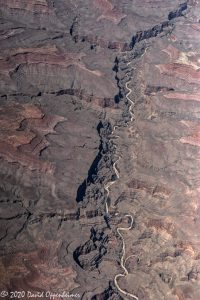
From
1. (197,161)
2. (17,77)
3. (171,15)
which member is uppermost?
(171,15)

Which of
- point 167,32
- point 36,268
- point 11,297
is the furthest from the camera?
point 167,32

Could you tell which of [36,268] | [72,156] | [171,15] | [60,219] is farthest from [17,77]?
[171,15]

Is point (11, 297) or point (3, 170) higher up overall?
point (3, 170)

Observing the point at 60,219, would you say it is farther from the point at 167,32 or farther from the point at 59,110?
the point at 167,32

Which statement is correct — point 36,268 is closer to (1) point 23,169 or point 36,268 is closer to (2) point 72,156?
(1) point 23,169

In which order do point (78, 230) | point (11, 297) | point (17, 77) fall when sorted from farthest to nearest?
point (17, 77) < point (78, 230) < point (11, 297)

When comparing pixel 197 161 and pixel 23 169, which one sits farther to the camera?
pixel 197 161

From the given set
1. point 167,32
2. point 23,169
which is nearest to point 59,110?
point 23,169
